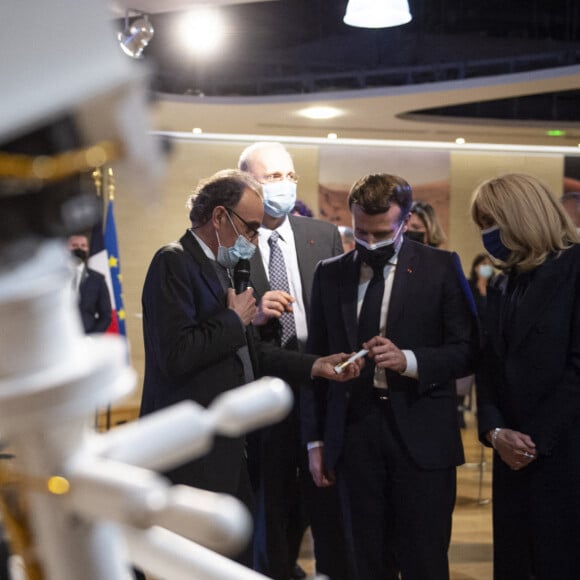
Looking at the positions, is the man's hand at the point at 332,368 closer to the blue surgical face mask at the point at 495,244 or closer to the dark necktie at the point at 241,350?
the dark necktie at the point at 241,350

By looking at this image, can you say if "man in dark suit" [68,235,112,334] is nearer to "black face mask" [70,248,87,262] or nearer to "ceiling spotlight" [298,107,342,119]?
"black face mask" [70,248,87,262]

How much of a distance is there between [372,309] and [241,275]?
0.43 metres

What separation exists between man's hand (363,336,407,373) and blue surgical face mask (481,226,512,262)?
1.59ft

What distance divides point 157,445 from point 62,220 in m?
0.14

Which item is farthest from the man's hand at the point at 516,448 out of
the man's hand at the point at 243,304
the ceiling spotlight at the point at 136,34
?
the ceiling spotlight at the point at 136,34

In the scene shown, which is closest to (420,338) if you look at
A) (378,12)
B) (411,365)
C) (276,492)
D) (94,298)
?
(411,365)

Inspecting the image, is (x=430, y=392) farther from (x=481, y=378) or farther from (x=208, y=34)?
(x=208, y=34)

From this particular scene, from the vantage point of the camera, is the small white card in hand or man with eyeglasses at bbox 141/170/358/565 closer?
man with eyeglasses at bbox 141/170/358/565

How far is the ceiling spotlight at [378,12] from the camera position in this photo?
12.9 feet

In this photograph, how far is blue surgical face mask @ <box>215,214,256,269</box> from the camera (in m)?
2.55

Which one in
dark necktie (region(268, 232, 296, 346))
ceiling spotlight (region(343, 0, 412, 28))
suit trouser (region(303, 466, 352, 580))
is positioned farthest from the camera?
ceiling spotlight (region(343, 0, 412, 28))

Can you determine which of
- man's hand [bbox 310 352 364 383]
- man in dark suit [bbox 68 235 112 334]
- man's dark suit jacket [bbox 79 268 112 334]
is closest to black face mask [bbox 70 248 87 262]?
man in dark suit [bbox 68 235 112 334]

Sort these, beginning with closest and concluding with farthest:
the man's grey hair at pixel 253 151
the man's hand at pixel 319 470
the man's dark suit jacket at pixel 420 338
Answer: the man's dark suit jacket at pixel 420 338
the man's hand at pixel 319 470
the man's grey hair at pixel 253 151

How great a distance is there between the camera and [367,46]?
935 cm
